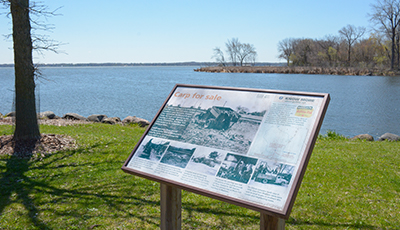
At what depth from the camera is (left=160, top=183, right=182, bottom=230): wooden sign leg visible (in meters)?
3.32

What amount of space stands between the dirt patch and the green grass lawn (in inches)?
11.9

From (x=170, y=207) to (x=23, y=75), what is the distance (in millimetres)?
6221

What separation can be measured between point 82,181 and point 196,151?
3866mm

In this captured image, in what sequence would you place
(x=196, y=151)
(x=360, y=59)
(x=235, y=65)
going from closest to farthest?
(x=196, y=151) → (x=360, y=59) → (x=235, y=65)

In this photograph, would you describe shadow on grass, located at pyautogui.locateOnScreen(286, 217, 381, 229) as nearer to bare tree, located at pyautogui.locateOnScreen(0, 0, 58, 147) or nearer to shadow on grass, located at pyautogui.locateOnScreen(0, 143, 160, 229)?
shadow on grass, located at pyautogui.locateOnScreen(0, 143, 160, 229)

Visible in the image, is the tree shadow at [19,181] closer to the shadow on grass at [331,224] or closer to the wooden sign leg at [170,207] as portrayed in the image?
the wooden sign leg at [170,207]

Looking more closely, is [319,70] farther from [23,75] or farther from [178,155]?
[178,155]

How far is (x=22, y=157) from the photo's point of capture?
7.07 meters

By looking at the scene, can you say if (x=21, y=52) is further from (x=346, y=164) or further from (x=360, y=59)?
(x=360, y=59)

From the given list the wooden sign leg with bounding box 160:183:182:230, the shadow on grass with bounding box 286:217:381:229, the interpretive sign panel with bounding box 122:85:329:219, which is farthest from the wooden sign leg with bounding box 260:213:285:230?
the shadow on grass with bounding box 286:217:381:229

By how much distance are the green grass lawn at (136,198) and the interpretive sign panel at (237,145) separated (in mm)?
1810

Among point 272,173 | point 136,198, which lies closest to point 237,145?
point 272,173

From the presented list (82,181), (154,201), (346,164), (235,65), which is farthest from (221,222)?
(235,65)

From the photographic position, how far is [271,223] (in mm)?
2586
